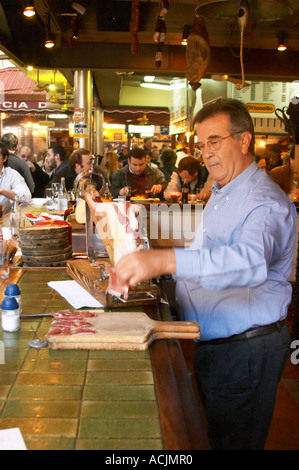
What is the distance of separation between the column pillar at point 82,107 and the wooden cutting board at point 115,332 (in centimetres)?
761

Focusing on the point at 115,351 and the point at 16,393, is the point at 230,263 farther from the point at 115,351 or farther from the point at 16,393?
the point at 16,393

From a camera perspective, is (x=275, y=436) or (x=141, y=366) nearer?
(x=141, y=366)

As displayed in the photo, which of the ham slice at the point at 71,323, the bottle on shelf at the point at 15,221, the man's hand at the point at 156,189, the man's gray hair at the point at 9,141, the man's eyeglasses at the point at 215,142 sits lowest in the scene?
the ham slice at the point at 71,323

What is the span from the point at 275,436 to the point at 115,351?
1781 mm

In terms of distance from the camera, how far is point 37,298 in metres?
1.95

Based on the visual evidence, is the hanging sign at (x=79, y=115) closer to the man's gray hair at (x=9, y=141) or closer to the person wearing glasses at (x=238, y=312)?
the man's gray hair at (x=9, y=141)

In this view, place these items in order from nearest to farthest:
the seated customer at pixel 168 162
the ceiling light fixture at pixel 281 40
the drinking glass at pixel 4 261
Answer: the drinking glass at pixel 4 261 → the ceiling light fixture at pixel 281 40 → the seated customer at pixel 168 162

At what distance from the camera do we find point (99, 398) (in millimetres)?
1137

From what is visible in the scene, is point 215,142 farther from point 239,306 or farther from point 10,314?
point 10,314

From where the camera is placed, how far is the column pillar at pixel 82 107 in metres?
8.80

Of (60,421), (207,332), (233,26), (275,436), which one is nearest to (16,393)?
(60,421)

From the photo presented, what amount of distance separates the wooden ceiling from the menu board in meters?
2.30

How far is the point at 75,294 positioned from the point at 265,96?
389 inches

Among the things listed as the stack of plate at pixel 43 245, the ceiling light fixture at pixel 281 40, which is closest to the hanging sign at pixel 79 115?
the ceiling light fixture at pixel 281 40
